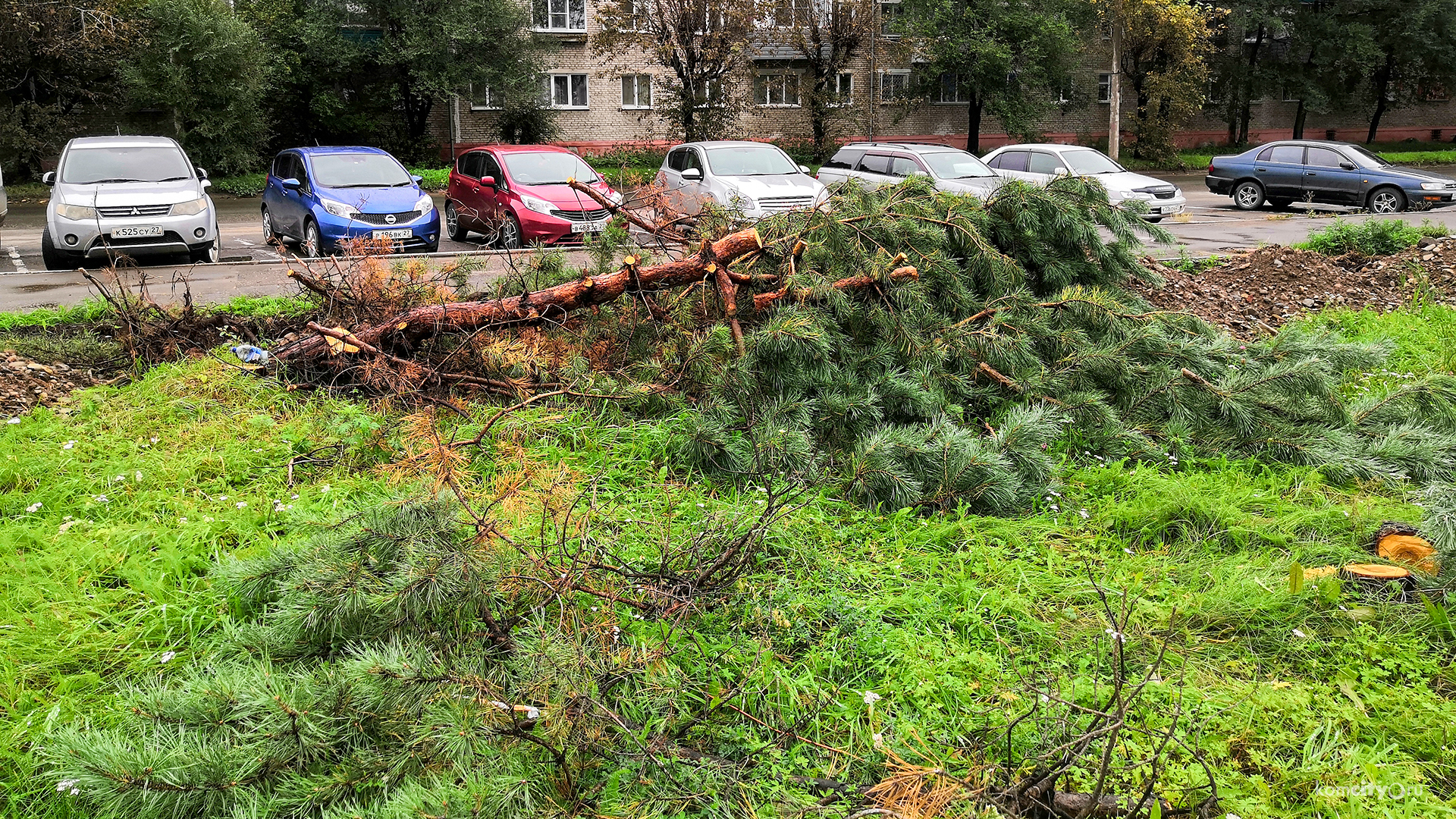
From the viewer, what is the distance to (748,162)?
52.7 ft

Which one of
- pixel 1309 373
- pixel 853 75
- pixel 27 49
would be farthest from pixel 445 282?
pixel 853 75

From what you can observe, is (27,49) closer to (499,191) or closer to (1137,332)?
(499,191)

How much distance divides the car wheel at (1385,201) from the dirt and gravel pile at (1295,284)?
10086 mm

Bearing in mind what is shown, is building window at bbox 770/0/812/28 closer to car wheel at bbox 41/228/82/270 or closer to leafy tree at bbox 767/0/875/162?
leafy tree at bbox 767/0/875/162

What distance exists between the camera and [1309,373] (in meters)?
5.25

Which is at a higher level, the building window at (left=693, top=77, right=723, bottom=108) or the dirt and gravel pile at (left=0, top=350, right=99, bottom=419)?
the building window at (left=693, top=77, right=723, bottom=108)

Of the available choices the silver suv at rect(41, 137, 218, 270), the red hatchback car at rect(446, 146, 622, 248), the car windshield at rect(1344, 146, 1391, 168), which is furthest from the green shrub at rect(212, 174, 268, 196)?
the car windshield at rect(1344, 146, 1391, 168)

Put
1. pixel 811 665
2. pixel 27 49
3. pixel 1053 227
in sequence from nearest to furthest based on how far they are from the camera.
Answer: pixel 811 665 → pixel 1053 227 → pixel 27 49

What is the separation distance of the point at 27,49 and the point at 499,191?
1791 centimetres

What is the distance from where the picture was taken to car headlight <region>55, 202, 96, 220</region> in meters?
12.6

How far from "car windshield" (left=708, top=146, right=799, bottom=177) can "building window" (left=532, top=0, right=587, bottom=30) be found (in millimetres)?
20876

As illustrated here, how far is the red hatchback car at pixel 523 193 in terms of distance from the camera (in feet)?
47.7

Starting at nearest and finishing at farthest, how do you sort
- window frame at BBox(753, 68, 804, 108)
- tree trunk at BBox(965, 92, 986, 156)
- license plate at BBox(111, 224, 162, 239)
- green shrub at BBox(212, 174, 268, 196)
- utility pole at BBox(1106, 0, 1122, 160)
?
license plate at BBox(111, 224, 162, 239), green shrub at BBox(212, 174, 268, 196), utility pole at BBox(1106, 0, 1122, 160), window frame at BBox(753, 68, 804, 108), tree trunk at BBox(965, 92, 986, 156)

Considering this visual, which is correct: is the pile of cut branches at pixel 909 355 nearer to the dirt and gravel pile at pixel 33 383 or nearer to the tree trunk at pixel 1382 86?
the dirt and gravel pile at pixel 33 383
